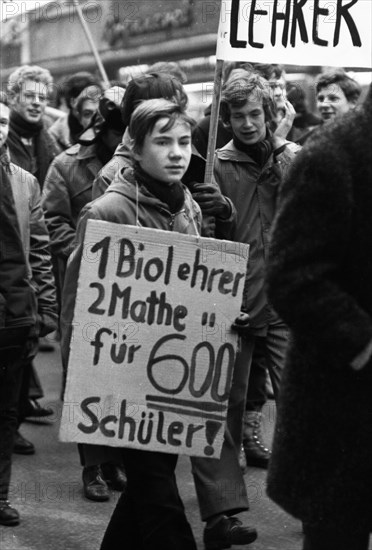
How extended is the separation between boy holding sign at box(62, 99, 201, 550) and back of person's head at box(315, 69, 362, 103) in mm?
2942

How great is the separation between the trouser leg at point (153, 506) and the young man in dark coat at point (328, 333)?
81cm

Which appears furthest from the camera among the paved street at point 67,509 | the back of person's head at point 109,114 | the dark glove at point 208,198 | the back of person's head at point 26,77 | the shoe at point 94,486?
the back of person's head at point 26,77

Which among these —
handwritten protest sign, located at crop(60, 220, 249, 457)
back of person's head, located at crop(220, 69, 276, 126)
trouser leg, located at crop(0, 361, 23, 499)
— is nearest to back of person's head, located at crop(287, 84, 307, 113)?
back of person's head, located at crop(220, 69, 276, 126)

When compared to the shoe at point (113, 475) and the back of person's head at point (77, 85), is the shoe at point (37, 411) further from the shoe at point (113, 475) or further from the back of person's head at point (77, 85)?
the back of person's head at point (77, 85)

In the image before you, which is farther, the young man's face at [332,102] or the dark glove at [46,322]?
the young man's face at [332,102]

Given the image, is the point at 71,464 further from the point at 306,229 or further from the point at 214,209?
the point at 306,229

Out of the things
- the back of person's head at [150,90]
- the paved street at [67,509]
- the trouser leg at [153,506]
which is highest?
the back of person's head at [150,90]

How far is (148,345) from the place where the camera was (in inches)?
158

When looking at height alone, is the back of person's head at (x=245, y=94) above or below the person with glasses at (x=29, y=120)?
above

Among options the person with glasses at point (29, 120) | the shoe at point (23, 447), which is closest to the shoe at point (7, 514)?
the shoe at point (23, 447)

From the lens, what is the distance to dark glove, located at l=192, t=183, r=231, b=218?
15.8ft

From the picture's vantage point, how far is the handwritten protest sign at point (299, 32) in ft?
16.7

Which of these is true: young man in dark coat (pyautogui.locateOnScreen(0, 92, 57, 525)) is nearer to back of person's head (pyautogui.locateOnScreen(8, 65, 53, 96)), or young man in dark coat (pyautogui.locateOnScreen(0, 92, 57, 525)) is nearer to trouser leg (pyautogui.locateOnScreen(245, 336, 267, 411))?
trouser leg (pyautogui.locateOnScreen(245, 336, 267, 411))

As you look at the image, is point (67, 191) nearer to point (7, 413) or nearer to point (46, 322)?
point (46, 322)
